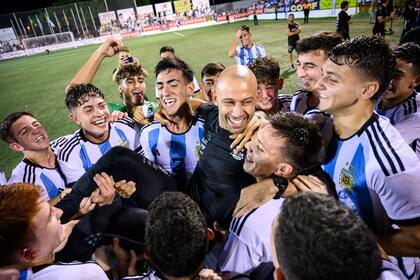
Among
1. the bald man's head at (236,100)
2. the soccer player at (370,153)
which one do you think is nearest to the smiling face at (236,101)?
the bald man's head at (236,100)

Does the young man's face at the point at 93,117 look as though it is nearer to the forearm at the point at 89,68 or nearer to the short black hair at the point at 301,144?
the forearm at the point at 89,68

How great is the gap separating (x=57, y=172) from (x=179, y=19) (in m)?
46.0

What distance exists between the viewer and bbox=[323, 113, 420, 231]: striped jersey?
1.77m

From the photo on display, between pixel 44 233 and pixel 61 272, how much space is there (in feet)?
0.90

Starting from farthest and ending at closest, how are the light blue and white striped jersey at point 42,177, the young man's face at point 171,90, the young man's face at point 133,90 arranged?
the young man's face at point 133,90 → the young man's face at point 171,90 → the light blue and white striped jersey at point 42,177

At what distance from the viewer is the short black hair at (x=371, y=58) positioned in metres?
2.18

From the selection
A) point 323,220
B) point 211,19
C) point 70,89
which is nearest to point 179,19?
point 211,19

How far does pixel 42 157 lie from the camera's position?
3.15 meters

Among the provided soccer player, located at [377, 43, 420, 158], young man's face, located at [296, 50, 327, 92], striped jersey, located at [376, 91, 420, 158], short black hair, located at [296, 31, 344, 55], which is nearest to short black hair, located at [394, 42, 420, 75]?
soccer player, located at [377, 43, 420, 158]

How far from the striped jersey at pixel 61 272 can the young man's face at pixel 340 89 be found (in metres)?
2.14

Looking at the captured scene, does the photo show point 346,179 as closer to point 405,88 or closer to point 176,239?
point 176,239

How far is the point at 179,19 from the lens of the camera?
44219mm

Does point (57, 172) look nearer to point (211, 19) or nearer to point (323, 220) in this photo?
point (323, 220)

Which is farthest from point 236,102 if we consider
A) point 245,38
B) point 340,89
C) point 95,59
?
point 245,38
